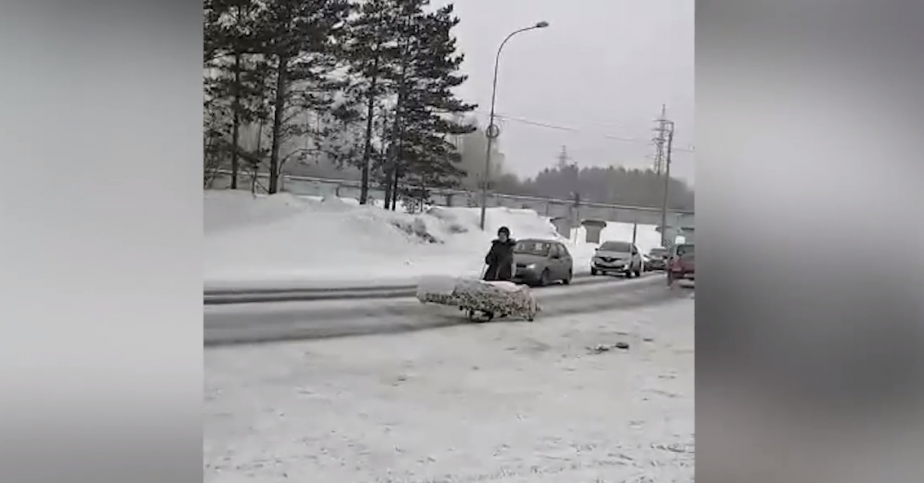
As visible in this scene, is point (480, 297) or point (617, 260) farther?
point (617, 260)

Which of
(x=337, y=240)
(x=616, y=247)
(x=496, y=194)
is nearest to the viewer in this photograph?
(x=337, y=240)

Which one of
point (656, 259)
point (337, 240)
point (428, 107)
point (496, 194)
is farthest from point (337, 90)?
point (656, 259)

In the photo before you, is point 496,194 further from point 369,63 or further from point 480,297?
point 369,63

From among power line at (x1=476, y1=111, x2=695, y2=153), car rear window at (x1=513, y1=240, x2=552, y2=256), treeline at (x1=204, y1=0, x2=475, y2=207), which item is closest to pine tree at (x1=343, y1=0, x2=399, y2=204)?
treeline at (x1=204, y1=0, x2=475, y2=207)

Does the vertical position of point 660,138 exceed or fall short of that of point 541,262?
it exceeds it

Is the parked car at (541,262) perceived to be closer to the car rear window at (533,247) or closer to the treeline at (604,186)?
the car rear window at (533,247)

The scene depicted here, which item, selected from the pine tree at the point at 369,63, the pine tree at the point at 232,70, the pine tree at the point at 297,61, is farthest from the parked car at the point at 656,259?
the pine tree at the point at 232,70
